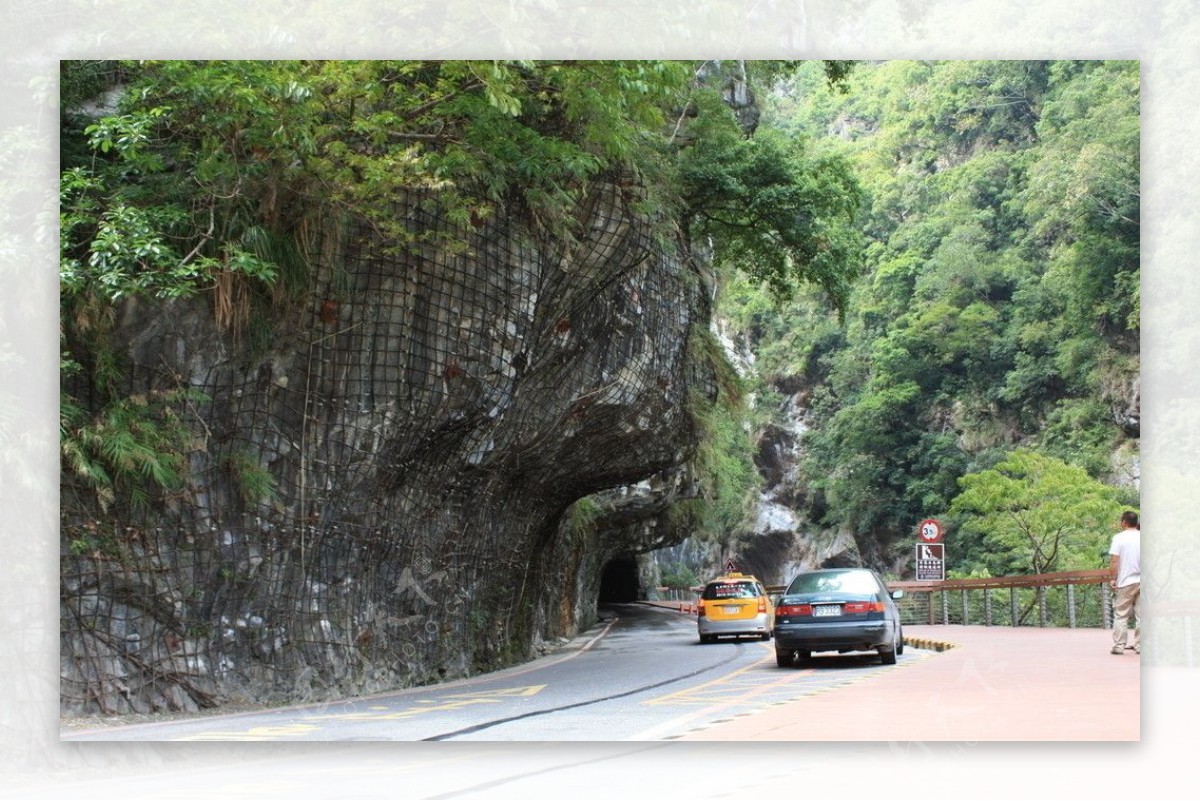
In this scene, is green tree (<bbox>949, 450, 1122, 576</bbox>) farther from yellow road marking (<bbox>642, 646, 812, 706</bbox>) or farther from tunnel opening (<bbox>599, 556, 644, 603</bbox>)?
tunnel opening (<bbox>599, 556, 644, 603</bbox>)

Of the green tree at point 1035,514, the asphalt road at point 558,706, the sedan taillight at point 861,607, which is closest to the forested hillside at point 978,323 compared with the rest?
the green tree at point 1035,514

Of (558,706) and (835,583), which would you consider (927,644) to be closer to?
(835,583)

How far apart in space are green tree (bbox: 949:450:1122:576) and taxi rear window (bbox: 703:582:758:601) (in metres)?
2.75

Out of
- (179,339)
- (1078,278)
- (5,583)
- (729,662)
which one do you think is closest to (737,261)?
(729,662)

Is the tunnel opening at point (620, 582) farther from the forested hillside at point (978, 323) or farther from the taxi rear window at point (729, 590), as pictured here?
the forested hillside at point (978, 323)

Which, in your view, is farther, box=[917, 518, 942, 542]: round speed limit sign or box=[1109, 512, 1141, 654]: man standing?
box=[917, 518, 942, 542]: round speed limit sign

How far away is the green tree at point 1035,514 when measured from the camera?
10.5 meters

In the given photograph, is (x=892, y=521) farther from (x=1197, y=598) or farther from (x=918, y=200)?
(x=1197, y=598)

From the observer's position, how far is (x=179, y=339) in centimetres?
1004

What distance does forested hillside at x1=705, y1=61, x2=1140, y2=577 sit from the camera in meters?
9.73

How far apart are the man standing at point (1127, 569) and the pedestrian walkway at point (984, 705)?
0.33 meters

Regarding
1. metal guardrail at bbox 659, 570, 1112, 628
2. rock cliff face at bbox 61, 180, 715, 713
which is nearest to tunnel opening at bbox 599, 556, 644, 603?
rock cliff face at bbox 61, 180, 715, 713

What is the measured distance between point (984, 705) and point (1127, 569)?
5.54 ft

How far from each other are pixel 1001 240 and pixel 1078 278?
3.67ft
